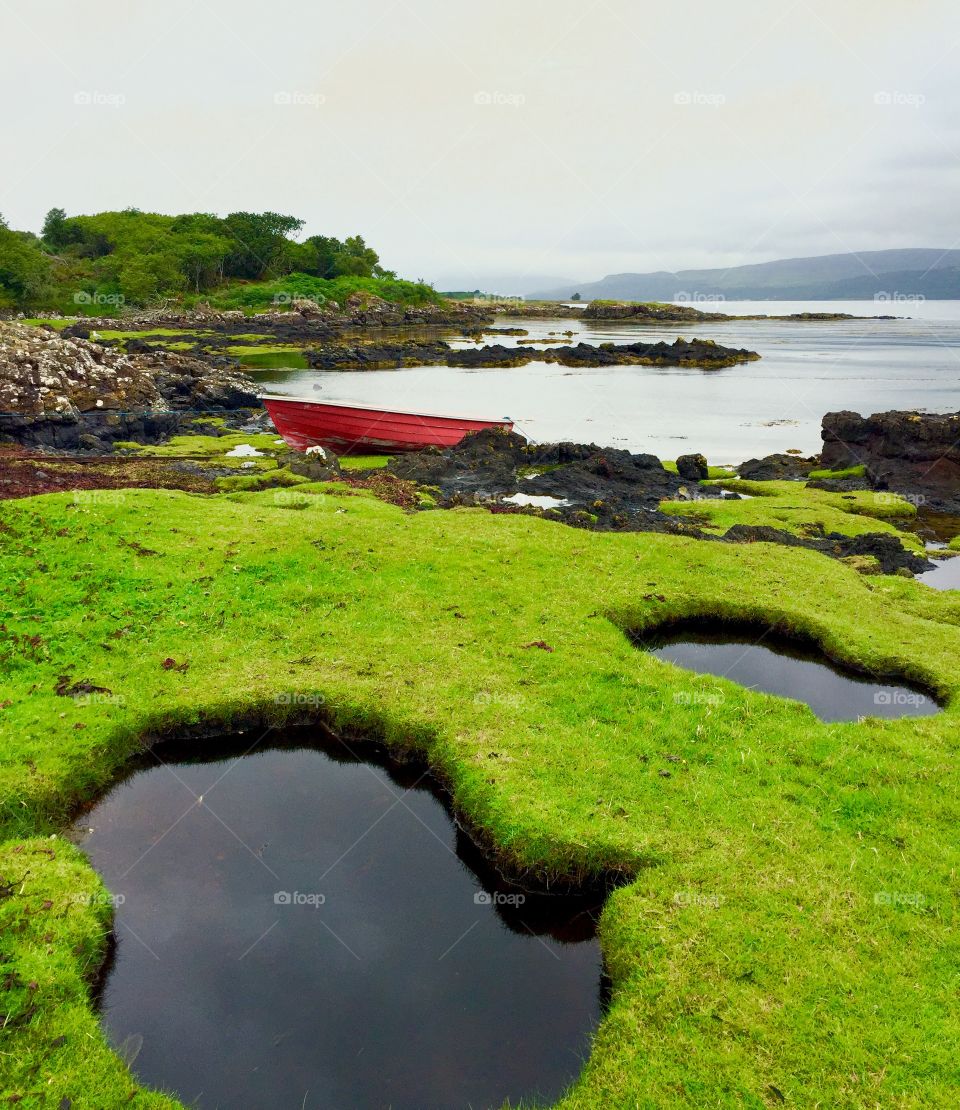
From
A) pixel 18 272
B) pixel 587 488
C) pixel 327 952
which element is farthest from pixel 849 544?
pixel 18 272

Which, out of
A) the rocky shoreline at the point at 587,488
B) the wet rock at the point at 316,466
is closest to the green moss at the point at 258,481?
the wet rock at the point at 316,466

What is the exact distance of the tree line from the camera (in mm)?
127875

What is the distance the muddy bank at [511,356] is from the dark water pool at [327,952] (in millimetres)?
91536

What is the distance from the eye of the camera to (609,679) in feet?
46.9

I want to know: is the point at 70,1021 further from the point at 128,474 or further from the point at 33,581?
the point at 128,474

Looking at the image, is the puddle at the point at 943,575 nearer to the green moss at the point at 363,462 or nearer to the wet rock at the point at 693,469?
the wet rock at the point at 693,469

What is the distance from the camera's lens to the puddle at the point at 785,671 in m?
15.1

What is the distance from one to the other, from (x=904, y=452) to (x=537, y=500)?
22.5 meters

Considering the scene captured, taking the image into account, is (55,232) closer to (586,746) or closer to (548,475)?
(548,475)

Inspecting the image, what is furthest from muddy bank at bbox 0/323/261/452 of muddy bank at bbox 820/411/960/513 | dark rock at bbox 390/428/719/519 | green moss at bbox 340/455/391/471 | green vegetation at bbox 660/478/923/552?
muddy bank at bbox 820/411/960/513

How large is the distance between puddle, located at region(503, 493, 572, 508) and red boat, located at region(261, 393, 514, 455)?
8.95 meters

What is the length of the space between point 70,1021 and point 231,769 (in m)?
5.34

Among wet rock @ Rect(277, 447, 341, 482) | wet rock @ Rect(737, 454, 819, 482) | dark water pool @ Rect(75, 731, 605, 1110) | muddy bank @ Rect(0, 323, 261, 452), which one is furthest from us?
muddy bank @ Rect(0, 323, 261, 452)

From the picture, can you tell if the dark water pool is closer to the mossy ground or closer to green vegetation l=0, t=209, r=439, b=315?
the mossy ground
